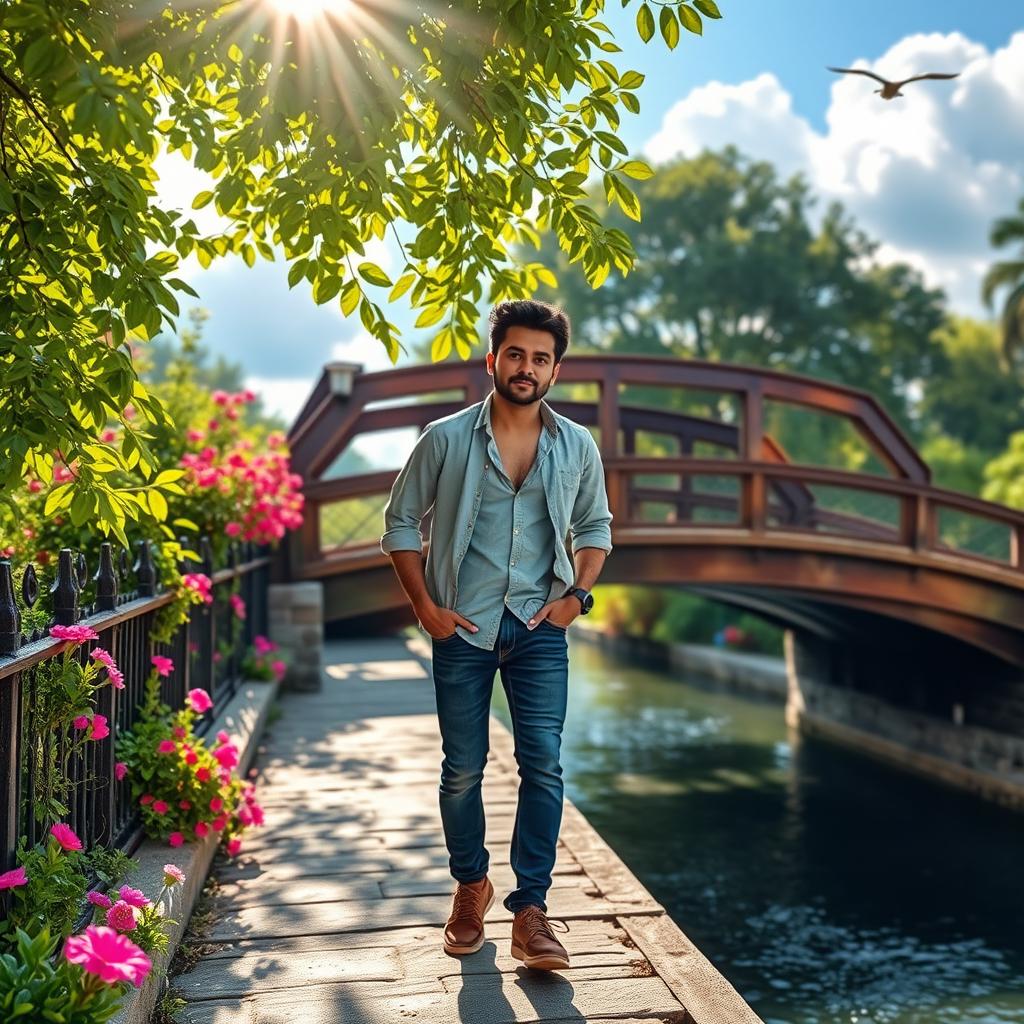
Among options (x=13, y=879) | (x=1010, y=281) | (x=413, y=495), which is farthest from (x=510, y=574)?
(x=1010, y=281)

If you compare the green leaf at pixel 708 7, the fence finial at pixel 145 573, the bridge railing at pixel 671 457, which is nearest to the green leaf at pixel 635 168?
the green leaf at pixel 708 7

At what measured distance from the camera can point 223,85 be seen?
389 centimetres

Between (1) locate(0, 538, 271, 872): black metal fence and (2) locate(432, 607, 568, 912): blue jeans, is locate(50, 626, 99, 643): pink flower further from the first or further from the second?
(2) locate(432, 607, 568, 912): blue jeans

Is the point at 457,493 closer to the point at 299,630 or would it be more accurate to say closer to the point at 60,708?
the point at 60,708

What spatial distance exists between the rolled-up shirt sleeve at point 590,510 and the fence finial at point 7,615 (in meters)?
1.53

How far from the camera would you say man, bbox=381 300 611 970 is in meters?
3.41

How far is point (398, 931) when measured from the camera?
152 inches

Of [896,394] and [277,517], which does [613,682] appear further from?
[896,394]

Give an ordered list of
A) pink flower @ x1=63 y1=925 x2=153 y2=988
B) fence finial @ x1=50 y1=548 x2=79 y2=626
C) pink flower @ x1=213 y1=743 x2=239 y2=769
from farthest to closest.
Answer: pink flower @ x1=213 y1=743 x2=239 y2=769 < fence finial @ x1=50 y1=548 x2=79 y2=626 < pink flower @ x1=63 y1=925 x2=153 y2=988

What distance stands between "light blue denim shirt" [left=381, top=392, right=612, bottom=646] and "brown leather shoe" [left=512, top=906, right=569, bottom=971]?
78 cm

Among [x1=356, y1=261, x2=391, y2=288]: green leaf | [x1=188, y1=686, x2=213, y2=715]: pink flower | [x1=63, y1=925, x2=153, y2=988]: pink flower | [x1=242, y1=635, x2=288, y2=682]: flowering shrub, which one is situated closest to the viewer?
[x1=63, y1=925, x2=153, y2=988]: pink flower

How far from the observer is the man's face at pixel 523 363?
3.41 metres

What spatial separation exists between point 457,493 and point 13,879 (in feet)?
4.78

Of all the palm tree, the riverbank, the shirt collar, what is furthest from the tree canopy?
the palm tree
